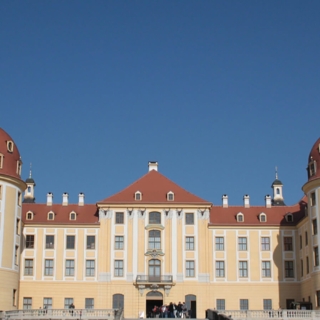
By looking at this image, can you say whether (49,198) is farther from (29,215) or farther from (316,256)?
(316,256)

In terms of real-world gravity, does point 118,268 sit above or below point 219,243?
below

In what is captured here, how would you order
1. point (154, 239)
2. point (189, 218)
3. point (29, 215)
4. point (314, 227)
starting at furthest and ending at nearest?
1. point (29, 215)
2. point (189, 218)
3. point (154, 239)
4. point (314, 227)

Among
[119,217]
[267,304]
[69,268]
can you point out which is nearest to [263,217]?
[267,304]

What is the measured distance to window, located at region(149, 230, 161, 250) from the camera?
60.2 meters

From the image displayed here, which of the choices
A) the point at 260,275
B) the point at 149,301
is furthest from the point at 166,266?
the point at 260,275

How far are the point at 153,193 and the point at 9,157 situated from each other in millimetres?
14415

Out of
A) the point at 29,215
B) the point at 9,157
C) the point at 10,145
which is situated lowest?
the point at 29,215

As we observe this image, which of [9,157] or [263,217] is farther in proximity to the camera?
[263,217]

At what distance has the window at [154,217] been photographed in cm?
6081

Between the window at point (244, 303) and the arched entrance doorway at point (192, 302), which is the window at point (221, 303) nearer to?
the window at point (244, 303)

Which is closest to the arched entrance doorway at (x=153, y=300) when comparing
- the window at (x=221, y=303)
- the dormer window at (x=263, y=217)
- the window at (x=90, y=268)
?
A: the window at (x=221, y=303)

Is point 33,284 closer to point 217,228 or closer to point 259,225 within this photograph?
point 217,228

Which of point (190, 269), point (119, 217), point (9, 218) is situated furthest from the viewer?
point (119, 217)

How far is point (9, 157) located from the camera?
53.7m
